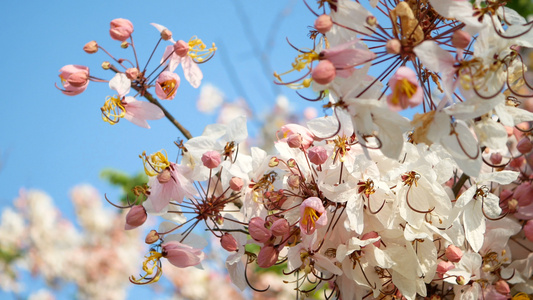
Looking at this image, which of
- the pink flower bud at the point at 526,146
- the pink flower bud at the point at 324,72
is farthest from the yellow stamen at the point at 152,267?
the pink flower bud at the point at 526,146

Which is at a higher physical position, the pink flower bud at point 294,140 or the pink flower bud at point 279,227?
the pink flower bud at point 294,140

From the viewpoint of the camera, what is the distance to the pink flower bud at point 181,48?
0.94 meters

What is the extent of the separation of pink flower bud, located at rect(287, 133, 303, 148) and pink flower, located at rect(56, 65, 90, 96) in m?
0.39

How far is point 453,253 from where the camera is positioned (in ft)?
2.76

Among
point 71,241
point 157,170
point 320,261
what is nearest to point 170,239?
point 157,170

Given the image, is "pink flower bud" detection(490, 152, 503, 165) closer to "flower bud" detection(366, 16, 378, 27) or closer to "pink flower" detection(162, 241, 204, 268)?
"flower bud" detection(366, 16, 378, 27)

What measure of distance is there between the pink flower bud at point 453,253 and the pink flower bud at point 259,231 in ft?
0.99

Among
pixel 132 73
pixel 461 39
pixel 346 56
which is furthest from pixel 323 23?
pixel 132 73

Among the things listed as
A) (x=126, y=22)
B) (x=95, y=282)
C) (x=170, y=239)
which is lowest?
(x=95, y=282)

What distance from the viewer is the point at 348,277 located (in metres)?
0.85

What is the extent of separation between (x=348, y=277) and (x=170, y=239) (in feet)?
1.07

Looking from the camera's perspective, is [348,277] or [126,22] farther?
[126,22]

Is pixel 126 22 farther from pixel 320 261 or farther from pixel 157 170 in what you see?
pixel 320 261

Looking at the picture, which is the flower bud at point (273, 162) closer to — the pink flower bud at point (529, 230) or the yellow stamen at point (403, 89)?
the yellow stamen at point (403, 89)
